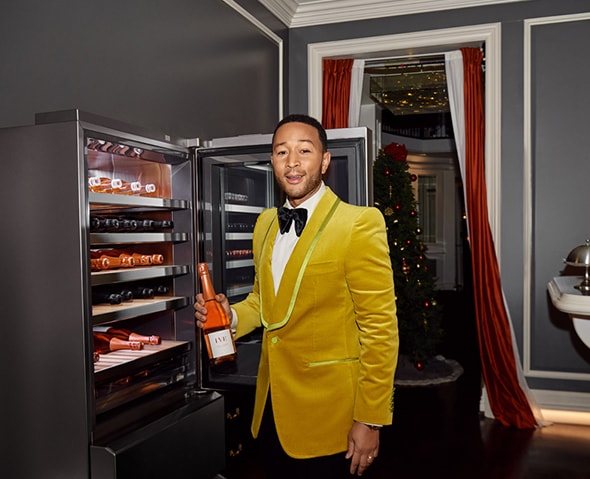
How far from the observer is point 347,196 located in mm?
2246

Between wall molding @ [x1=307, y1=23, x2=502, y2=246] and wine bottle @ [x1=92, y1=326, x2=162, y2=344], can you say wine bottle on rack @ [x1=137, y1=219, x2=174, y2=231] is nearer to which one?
wine bottle @ [x1=92, y1=326, x2=162, y2=344]

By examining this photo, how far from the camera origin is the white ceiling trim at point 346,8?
13.8 feet

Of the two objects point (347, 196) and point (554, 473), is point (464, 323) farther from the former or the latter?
point (347, 196)

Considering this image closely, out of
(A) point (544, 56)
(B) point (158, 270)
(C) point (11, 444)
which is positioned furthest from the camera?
(A) point (544, 56)

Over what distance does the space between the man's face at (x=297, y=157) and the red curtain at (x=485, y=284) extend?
2783 mm

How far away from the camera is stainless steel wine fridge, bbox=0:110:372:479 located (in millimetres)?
1646

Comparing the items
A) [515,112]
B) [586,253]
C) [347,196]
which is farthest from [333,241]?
[515,112]

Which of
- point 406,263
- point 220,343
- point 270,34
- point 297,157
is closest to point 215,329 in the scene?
point 220,343

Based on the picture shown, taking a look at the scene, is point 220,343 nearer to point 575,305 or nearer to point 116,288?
point 116,288

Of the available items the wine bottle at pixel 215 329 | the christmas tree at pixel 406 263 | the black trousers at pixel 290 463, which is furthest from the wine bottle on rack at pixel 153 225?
the christmas tree at pixel 406 263

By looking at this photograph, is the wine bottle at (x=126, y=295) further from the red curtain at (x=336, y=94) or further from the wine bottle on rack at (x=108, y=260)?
the red curtain at (x=336, y=94)

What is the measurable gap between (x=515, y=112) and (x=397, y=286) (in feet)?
→ 6.12

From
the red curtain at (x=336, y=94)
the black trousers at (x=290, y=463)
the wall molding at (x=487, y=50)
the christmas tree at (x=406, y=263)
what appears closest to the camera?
the black trousers at (x=290, y=463)

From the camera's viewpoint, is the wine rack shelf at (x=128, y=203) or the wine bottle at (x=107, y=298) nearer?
the wine rack shelf at (x=128, y=203)
